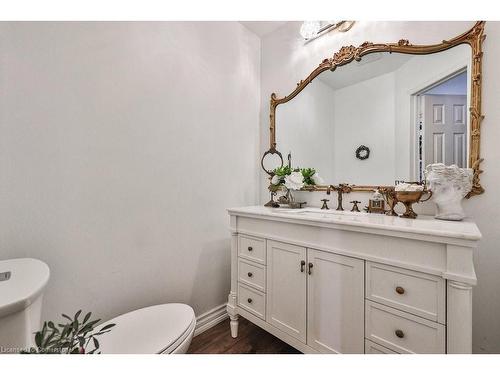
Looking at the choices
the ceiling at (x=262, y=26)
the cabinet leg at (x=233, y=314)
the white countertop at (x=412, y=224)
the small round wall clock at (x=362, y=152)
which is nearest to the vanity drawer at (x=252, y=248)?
the white countertop at (x=412, y=224)

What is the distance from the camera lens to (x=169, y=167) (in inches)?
60.9

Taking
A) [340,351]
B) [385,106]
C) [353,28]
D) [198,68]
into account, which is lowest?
[340,351]

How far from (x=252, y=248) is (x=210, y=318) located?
2.40ft

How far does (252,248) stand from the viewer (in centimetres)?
147

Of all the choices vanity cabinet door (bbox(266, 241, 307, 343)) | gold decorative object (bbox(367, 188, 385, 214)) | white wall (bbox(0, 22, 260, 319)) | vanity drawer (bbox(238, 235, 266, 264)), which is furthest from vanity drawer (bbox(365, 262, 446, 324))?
white wall (bbox(0, 22, 260, 319))

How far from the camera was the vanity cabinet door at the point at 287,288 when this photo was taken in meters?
1.23

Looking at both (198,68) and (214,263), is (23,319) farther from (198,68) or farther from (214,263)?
(198,68)

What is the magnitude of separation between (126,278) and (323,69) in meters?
1.91

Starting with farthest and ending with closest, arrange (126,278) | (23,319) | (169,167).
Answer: (169,167)
(126,278)
(23,319)

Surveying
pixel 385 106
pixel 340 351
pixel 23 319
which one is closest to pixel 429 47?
pixel 385 106

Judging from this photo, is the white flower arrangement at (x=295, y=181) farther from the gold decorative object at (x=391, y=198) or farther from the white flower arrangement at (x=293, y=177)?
the gold decorative object at (x=391, y=198)

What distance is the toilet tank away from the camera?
61cm

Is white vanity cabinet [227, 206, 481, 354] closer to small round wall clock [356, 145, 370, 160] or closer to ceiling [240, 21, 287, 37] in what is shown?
small round wall clock [356, 145, 370, 160]

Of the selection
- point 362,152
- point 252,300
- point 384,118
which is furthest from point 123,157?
point 384,118
